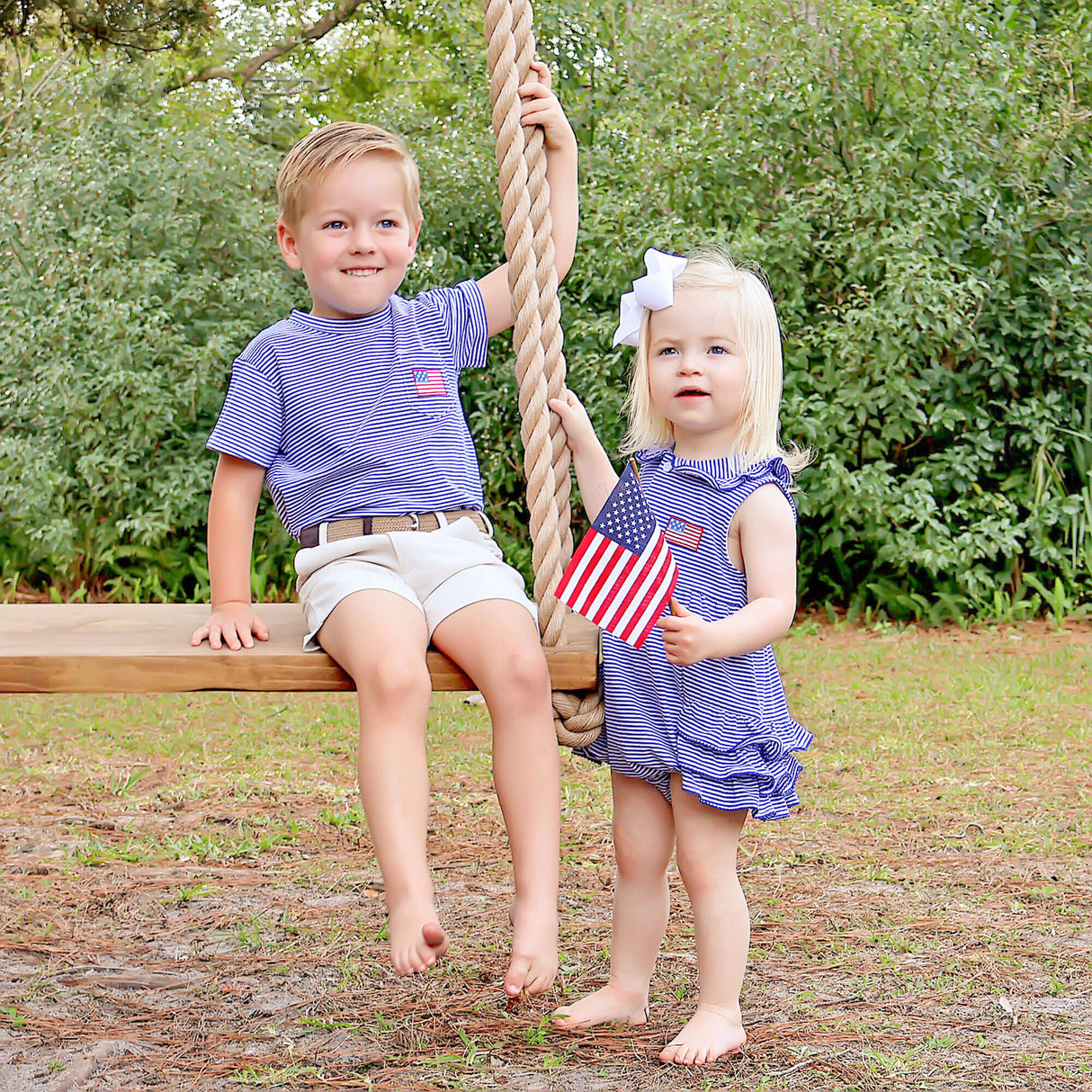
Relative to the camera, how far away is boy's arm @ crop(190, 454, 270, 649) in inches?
84.7

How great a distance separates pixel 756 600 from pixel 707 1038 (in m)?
0.75

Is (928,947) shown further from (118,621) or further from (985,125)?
(985,125)

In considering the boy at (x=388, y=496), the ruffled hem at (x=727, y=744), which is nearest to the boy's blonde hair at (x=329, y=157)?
the boy at (x=388, y=496)

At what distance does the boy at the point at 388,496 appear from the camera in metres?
2.06

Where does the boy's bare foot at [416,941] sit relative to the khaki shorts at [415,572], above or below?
below

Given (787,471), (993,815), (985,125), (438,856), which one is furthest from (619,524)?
(985,125)

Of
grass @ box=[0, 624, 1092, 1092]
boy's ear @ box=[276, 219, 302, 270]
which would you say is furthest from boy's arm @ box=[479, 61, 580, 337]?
grass @ box=[0, 624, 1092, 1092]

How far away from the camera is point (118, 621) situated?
2369 millimetres

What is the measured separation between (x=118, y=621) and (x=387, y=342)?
0.70 metres

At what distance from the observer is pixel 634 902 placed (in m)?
2.27

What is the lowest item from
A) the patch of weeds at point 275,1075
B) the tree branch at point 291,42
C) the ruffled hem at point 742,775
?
the patch of weeds at point 275,1075

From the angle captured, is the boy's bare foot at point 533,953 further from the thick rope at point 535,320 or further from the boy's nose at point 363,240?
the boy's nose at point 363,240

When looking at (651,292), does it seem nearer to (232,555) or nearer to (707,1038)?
(232,555)

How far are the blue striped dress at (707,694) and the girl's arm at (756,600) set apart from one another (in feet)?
0.12
